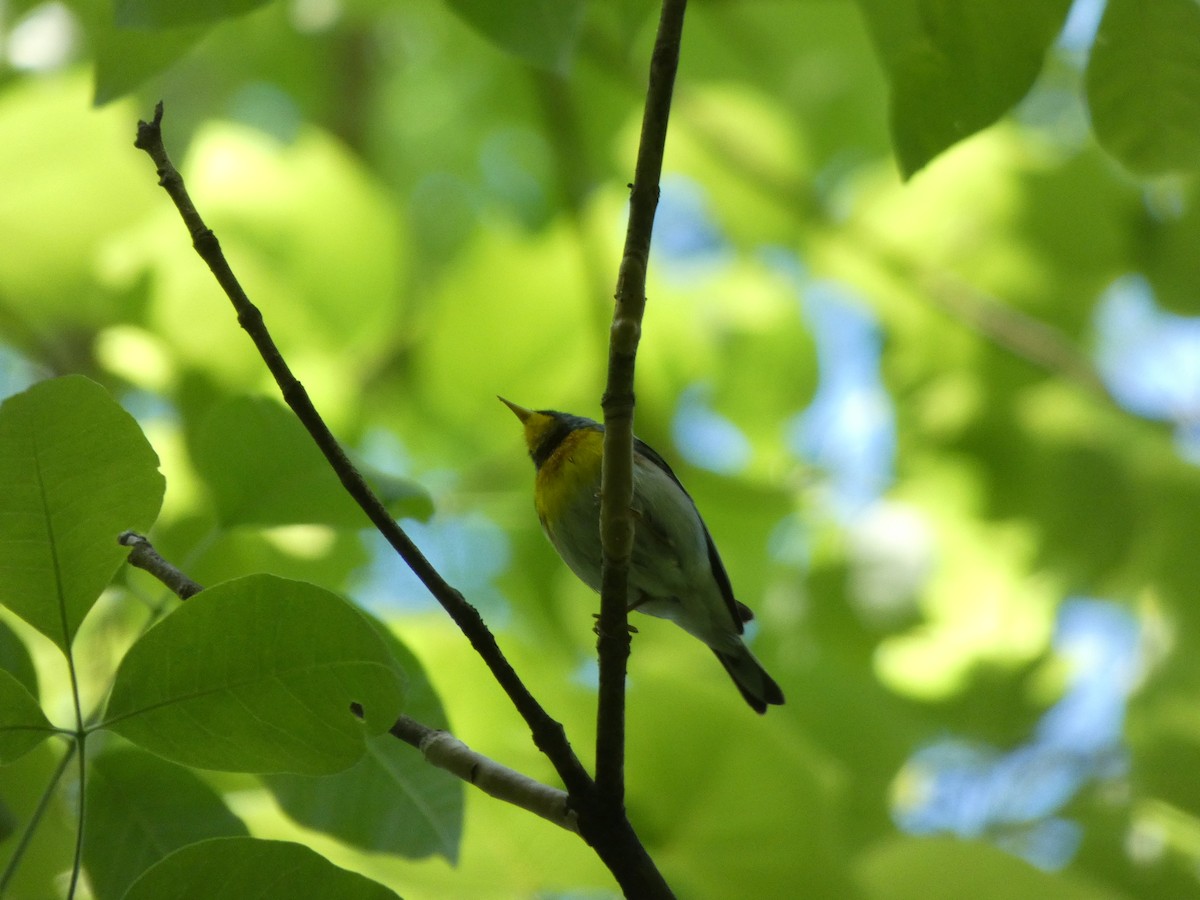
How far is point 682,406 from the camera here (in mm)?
4383

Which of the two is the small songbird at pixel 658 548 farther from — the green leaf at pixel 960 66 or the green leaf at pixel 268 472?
the green leaf at pixel 960 66

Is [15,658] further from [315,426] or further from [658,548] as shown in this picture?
[658,548]

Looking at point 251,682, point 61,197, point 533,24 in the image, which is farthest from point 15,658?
point 61,197

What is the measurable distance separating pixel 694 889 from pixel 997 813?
1469 mm

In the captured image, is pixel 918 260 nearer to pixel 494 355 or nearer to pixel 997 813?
pixel 494 355

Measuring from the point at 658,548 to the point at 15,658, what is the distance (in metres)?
1.56

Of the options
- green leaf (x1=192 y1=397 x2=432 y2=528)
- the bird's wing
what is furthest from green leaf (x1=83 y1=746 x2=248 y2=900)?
the bird's wing

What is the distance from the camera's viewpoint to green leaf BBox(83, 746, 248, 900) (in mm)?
1489

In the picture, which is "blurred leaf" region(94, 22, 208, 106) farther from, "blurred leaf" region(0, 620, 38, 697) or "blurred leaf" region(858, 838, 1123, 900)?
"blurred leaf" region(858, 838, 1123, 900)

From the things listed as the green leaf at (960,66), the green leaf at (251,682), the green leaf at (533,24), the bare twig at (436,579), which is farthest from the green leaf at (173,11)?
the green leaf at (960,66)

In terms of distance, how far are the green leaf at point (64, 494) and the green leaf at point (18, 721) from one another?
0.07 m

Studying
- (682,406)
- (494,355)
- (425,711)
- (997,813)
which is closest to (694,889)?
(425,711)

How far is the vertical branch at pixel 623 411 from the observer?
1.23m

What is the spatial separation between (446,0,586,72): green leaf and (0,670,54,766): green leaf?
1019 millimetres
